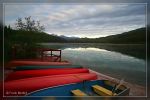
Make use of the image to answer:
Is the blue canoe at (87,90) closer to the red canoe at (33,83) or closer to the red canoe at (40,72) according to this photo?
the red canoe at (33,83)

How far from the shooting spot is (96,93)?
219 cm

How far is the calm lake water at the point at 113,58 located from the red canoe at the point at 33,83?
23 centimetres

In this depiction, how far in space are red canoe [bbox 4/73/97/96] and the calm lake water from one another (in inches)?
9.2

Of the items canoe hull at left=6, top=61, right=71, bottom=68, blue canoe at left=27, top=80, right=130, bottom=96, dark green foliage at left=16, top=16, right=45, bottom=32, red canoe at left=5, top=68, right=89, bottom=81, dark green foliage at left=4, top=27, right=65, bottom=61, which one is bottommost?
blue canoe at left=27, top=80, right=130, bottom=96

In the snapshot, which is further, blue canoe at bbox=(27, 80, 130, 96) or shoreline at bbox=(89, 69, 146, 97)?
shoreline at bbox=(89, 69, 146, 97)

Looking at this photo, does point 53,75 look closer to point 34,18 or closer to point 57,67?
point 57,67

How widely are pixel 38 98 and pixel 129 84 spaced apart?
102 centimetres

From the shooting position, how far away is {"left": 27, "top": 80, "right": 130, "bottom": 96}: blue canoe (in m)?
2.06

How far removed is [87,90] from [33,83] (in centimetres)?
58

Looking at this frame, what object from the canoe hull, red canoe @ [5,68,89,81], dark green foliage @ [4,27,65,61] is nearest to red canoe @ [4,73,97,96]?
red canoe @ [5,68,89,81]

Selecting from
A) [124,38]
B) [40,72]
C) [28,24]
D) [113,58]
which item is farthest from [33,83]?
[124,38]

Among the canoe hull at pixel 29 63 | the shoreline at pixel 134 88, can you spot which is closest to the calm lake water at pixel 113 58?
the shoreline at pixel 134 88

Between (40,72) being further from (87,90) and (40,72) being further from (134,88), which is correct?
(134,88)

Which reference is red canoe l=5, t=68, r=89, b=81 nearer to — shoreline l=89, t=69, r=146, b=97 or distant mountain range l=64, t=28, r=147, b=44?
shoreline l=89, t=69, r=146, b=97
